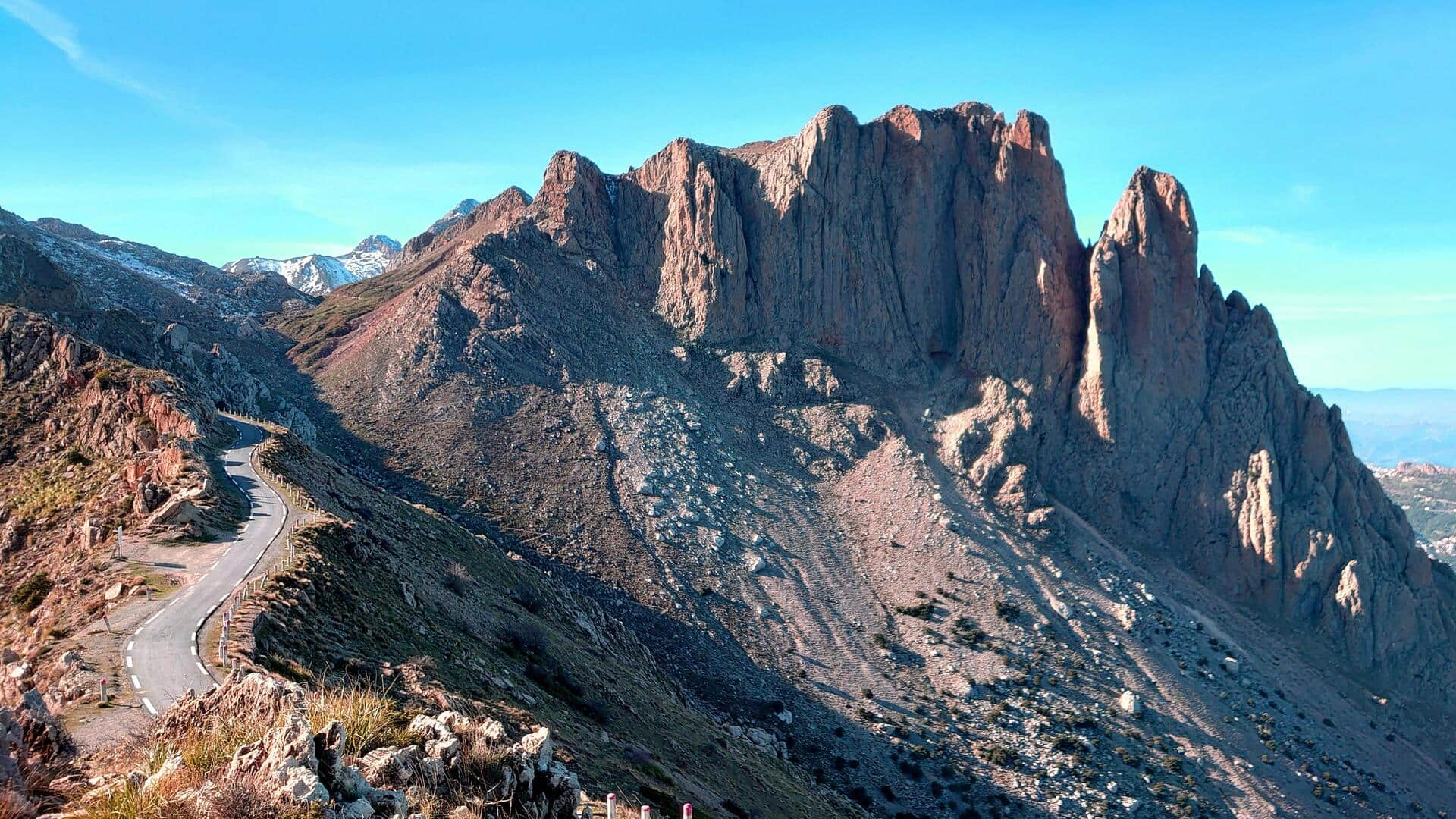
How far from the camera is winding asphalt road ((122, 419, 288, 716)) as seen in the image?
54.9ft

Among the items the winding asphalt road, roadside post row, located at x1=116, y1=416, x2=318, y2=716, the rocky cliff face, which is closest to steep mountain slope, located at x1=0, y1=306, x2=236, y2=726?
roadside post row, located at x1=116, y1=416, x2=318, y2=716

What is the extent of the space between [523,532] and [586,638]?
1700cm

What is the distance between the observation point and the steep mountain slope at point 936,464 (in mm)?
52000

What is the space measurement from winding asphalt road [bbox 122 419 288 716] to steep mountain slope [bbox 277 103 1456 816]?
89.4 ft

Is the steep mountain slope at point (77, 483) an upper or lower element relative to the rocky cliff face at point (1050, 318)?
lower

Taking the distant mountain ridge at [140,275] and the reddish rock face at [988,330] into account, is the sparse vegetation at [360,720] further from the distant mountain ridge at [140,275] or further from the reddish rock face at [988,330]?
the distant mountain ridge at [140,275]

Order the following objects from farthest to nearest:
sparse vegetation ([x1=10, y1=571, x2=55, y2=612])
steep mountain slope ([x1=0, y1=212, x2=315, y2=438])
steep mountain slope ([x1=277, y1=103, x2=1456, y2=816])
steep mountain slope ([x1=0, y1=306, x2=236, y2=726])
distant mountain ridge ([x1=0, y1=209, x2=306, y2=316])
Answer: distant mountain ridge ([x1=0, y1=209, x2=306, y2=316])
steep mountain slope ([x1=0, y1=212, x2=315, y2=438])
steep mountain slope ([x1=277, y1=103, x2=1456, y2=816])
sparse vegetation ([x1=10, y1=571, x2=55, y2=612])
steep mountain slope ([x1=0, y1=306, x2=236, y2=726])

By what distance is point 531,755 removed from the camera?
1182 cm

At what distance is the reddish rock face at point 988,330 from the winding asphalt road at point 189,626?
40.4 metres

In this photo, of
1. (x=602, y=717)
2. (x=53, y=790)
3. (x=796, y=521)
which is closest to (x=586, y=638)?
(x=602, y=717)

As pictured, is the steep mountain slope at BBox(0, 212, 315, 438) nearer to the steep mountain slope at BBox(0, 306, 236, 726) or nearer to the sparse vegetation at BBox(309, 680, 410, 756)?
the steep mountain slope at BBox(0, 306, 236, 726)

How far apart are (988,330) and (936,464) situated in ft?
50.9

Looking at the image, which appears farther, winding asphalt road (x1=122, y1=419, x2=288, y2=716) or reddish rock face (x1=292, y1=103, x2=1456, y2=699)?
reddish rock face (x1=292, y1=103, x2=1456, y2=699)

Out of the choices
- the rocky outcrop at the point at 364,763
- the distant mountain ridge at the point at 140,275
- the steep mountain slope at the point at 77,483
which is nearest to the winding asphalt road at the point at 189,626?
the steep mountain slope at the point at 77,483
